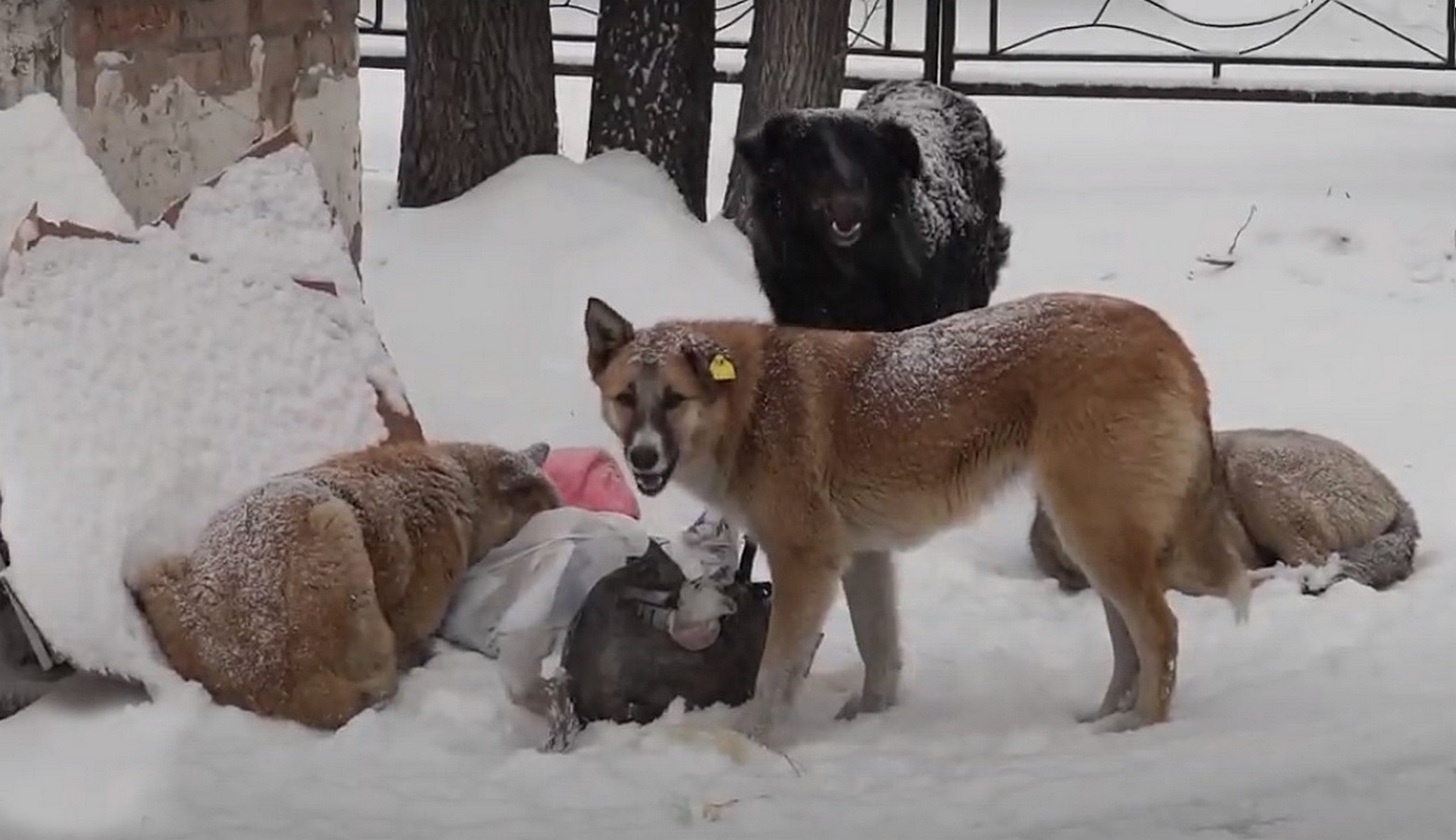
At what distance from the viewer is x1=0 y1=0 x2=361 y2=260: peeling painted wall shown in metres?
5.79

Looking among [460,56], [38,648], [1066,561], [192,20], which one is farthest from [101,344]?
[460,56]

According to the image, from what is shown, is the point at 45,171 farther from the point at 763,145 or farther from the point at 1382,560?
the point at 1382,560

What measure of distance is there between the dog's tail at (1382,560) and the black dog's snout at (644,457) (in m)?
2.30

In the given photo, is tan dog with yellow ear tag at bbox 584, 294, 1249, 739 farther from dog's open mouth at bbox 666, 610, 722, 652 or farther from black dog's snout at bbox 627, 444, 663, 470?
dog's open mouth at bbox 666, 610, 722, 652

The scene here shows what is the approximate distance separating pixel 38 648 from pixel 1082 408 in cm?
267

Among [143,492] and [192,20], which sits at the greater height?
[192,20]

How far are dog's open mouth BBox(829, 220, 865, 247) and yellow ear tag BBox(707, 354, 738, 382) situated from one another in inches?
86.2

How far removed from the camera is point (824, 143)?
7.00m

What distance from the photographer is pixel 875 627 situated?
5211 mm

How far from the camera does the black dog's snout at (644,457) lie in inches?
188

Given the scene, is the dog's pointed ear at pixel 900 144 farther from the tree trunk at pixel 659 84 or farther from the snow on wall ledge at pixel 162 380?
the tree trunk at pixel 659 84

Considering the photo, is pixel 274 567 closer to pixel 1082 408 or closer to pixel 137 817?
pixel 137 817

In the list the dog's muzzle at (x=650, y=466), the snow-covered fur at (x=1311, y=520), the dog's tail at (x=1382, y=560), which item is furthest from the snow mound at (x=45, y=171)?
the dog's tail at (x=1382, y=560)

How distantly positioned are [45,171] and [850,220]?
2818 millimetres
